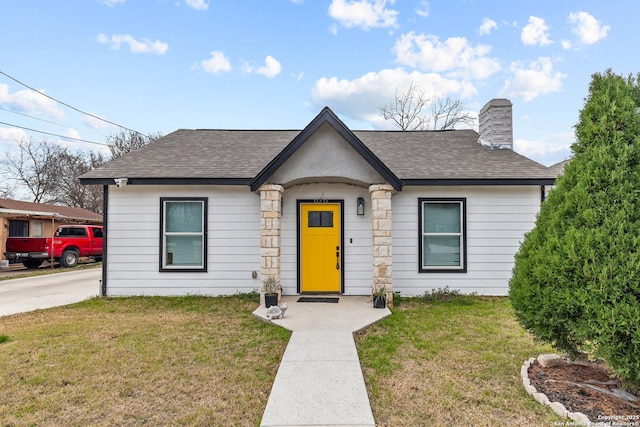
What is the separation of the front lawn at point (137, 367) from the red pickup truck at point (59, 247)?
32.2 feet

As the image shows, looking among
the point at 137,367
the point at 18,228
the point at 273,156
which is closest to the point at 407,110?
the point at 273,156

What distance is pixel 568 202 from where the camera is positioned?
10.0 feet

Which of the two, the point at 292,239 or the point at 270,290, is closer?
the point at 270,290

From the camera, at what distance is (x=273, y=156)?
8430 millimetres

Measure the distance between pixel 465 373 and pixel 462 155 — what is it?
6.18 m

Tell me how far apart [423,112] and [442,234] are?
51.4 ft

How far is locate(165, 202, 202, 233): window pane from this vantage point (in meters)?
7.45

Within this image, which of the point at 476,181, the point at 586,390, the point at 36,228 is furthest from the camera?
the point at 36,228

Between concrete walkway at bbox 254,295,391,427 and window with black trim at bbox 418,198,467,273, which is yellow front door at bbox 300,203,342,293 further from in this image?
window with black trim at bbox 418,198,467,273

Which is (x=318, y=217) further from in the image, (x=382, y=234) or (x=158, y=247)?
(x=158, y=247)

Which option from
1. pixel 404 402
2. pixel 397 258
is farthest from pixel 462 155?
pixel 404 402

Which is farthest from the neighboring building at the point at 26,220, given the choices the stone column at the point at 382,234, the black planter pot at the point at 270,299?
the stone column at the point at 382,234

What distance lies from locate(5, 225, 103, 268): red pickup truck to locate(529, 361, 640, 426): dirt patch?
1704 cm

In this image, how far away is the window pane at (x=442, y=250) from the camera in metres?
7.40
